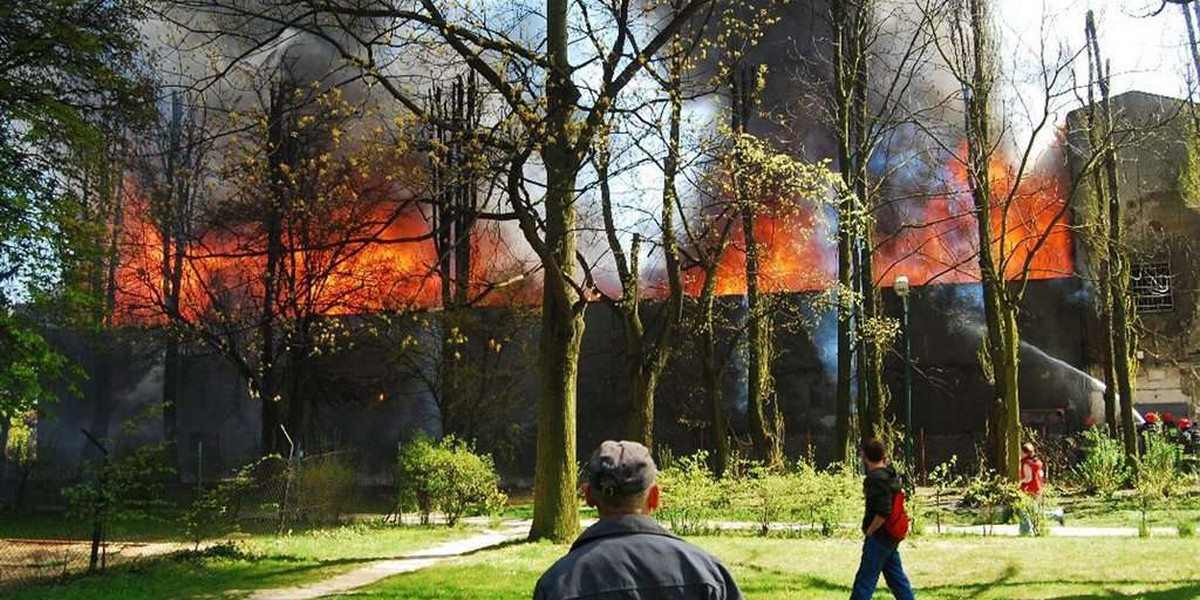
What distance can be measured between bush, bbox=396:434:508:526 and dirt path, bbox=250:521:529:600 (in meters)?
2.27

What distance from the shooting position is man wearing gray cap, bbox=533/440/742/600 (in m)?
2.74

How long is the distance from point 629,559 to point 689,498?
1560cm

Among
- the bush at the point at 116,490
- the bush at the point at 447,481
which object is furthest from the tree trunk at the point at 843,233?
the bush at the point at 116,490

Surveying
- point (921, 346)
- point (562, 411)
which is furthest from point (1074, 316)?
point (562, 411)

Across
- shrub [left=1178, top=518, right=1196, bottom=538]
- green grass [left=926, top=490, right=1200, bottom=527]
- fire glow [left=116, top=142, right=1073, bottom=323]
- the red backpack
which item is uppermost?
fire glow [left=116, top=142, right=1073, bottom=323]

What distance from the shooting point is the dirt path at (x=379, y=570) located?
11930 mm

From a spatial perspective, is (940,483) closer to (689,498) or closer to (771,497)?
(771,497)

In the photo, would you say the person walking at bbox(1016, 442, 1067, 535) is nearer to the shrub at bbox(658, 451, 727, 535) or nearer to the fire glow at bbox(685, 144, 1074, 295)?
the shrub at bbox(658, 451, 727, 535)

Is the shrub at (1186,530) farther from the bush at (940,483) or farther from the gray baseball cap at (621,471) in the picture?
the gray baseball cap at (621,471)

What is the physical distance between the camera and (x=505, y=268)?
127 feet

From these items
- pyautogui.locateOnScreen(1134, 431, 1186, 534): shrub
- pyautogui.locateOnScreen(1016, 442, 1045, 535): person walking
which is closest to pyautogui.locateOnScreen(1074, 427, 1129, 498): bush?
pyautogui.locateOnScreen(1134, 431, 1186, 534): shrub

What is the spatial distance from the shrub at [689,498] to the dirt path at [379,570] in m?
3.45

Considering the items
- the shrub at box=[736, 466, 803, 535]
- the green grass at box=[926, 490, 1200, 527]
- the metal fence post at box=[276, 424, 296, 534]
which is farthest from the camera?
the green grass at box=[926, 490, 1200, 527]

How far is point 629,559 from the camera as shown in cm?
279
